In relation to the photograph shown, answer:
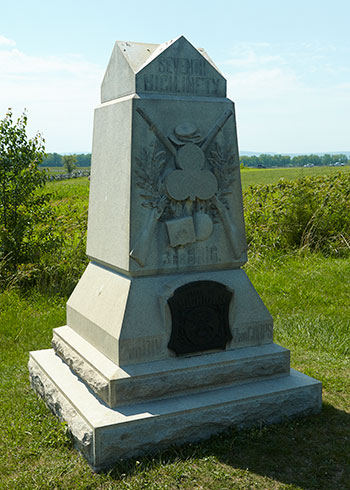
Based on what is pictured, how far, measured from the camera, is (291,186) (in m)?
11.4

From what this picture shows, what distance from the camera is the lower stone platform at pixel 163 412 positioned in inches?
148

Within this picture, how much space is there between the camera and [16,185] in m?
8.24

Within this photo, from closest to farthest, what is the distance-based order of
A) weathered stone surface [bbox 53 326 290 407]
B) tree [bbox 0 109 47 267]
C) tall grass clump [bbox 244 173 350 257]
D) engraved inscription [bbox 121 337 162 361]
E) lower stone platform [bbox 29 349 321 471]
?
lower stone platform [bbox 29 349 321 471], weathered stone surface [bbox 53 326 290 407], engraved inscription [bbox 121 337 162 361], tree [bbox 0 109 47 267], tall grass clump [bbox 244 173 350 257]

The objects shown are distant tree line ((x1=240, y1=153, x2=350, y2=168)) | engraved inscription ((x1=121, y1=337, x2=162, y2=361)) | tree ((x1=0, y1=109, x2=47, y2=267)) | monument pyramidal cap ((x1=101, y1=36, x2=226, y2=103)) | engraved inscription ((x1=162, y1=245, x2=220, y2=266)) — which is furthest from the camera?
distant tree line ((x1=240, y1=153, x2=350, y2=168))

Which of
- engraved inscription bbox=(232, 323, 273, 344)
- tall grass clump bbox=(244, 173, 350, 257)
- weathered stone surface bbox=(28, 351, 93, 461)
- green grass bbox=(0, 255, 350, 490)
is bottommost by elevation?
green grass bbox=(0, 255, 350, 490)

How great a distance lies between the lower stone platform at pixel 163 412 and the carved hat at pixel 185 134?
2027mm

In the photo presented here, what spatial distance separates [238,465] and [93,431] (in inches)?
41.6

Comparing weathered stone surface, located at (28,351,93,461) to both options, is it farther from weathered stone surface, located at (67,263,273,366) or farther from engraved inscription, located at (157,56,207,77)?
engraved inscription, located at (157,56,207,77)

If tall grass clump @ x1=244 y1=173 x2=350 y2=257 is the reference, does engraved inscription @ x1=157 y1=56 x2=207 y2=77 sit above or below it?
above

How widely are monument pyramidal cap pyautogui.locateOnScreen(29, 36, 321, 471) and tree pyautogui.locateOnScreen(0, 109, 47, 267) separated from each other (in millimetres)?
3883

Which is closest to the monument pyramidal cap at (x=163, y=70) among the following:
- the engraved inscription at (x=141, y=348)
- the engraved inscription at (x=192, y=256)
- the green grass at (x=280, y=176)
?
the engraved inscription at (x=192, y=256)

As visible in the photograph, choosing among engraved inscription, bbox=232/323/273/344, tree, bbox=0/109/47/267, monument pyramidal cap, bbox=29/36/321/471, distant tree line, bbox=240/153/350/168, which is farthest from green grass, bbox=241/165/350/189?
distant tree line, bbox=240/153/350/168

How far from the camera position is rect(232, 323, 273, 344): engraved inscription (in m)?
4.58

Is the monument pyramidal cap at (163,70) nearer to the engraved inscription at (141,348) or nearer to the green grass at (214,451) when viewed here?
the engraved inscription at (141,348)
